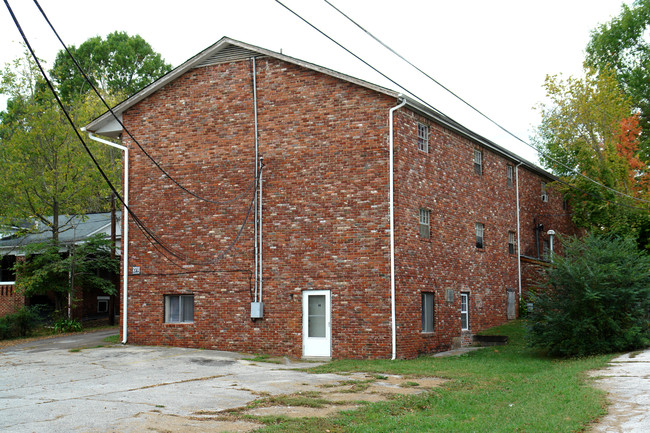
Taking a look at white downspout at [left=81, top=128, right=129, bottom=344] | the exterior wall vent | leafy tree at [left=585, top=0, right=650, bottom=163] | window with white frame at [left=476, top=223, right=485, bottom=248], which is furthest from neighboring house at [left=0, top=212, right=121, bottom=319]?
leafy tree at [left=585, top=0, right=650, bottom=163]

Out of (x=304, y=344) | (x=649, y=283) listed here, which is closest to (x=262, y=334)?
(x=304, y=344)

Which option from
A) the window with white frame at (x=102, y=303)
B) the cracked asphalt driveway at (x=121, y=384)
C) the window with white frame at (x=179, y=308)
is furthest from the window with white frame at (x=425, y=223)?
the window with white frame at (x=102, y=303)

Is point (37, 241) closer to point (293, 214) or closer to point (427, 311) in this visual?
point (293, 214)

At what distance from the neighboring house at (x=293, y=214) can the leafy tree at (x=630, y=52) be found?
26271 millimetres

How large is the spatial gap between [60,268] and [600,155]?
26.4 m

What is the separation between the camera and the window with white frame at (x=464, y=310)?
22.6 meters

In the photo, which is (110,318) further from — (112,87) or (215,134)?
(112,87)

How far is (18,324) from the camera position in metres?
25.9

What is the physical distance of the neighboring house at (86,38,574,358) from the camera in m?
18.7

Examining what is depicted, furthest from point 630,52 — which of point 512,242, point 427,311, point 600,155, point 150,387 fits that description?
point 150,387

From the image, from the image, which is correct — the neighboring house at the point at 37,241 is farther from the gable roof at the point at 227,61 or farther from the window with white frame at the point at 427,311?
the window with white frame at the point at 427,311

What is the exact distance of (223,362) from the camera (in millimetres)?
17484

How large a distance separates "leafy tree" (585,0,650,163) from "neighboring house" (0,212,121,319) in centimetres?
3345

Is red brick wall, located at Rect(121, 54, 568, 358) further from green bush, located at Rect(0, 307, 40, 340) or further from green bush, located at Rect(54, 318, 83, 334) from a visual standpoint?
green bush, located at Rect(0, 307, 40, 340)
